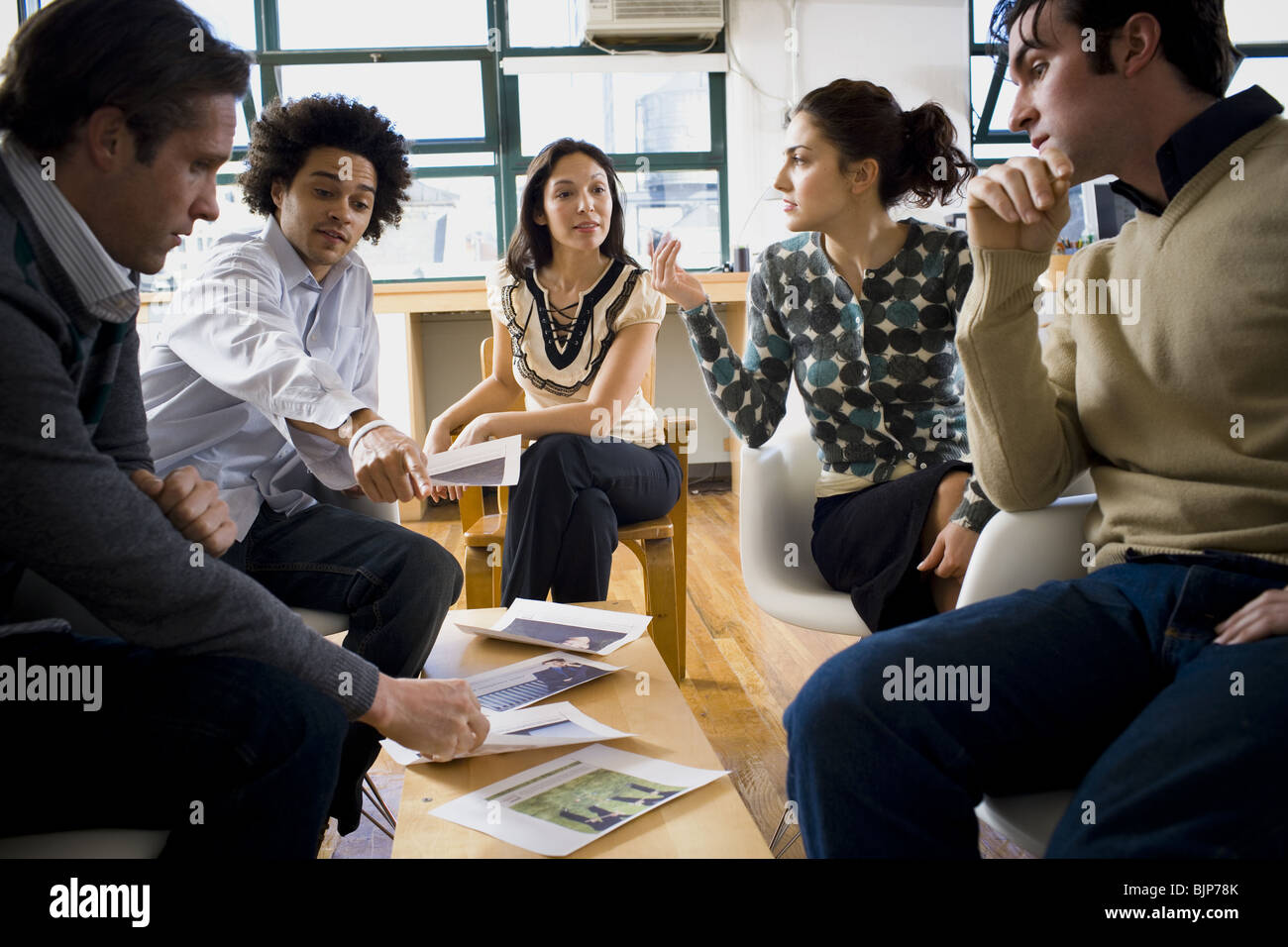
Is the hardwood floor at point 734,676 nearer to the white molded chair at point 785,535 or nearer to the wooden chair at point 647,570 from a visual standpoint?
the wooden chair at point 647,570

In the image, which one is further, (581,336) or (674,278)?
(581,336)

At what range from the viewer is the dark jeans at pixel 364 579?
1.53 metres

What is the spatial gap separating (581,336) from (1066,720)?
1554 millimetres

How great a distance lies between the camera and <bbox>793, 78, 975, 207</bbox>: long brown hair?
1.70m

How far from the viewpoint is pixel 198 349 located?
153 centimetres

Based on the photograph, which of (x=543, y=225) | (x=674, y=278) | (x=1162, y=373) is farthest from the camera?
(x=543, y=225)

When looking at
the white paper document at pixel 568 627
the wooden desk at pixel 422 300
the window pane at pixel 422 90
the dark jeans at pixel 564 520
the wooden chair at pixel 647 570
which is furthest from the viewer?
the window pane at pixel 422 90

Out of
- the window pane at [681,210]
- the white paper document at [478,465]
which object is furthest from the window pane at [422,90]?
the white paper document at [478,465]

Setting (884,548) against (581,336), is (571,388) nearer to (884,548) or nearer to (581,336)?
(581,336)

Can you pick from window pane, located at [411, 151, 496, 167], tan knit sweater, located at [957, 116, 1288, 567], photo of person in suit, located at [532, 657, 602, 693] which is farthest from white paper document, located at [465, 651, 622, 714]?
window pane, located at [411, 151, 496, 167]

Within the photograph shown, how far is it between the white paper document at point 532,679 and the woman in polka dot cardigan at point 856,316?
1.50 ft

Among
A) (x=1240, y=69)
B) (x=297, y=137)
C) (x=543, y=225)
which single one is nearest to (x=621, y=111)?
(x=543, y=225)

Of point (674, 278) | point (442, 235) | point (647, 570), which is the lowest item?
point (647, 570)

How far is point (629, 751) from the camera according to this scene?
105 centimetres
